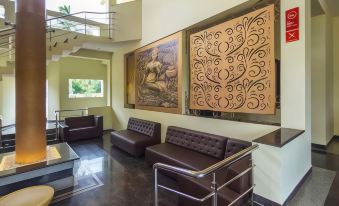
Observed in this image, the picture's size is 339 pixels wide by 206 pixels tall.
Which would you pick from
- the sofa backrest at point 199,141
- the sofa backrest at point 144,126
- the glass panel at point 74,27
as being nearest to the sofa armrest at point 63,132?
the sofa backrest at point 144,126

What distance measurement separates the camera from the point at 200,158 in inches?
131

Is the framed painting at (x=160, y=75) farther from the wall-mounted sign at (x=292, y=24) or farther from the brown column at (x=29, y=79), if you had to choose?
the brown column at (x=29, y=79)

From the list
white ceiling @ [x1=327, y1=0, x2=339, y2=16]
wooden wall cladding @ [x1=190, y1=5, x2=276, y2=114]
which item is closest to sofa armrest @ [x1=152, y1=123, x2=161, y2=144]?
wooden wall cladding @ [x1=190, y1=5, x2=276, y2=114]

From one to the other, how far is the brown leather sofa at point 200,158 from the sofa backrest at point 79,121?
373 cm

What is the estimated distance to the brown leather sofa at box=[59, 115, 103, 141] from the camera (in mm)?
5918

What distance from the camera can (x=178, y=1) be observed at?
185 inches

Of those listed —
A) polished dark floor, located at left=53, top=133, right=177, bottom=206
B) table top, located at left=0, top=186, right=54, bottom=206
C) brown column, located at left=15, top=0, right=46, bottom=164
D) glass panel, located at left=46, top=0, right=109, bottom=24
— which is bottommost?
polished dark floor, located at left=53, top=133, right=177, bottom=206

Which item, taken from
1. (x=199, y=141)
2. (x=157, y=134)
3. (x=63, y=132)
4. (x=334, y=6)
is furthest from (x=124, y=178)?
(x=334, y=6)

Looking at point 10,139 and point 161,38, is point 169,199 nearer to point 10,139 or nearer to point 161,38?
point 161,38

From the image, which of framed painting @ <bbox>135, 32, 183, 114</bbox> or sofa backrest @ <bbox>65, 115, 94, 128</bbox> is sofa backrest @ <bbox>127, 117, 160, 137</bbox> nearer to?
framed painting @ <bbox>135, 32, 183, 114</bbox>

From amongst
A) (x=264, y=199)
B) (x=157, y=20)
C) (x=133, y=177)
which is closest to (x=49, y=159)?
Answer: (x=133, y=177)

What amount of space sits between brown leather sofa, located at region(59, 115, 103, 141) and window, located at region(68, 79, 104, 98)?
281 centimetres

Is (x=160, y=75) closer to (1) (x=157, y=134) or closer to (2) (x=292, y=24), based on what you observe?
(1) (x=157, y=134)

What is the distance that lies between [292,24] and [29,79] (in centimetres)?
414
